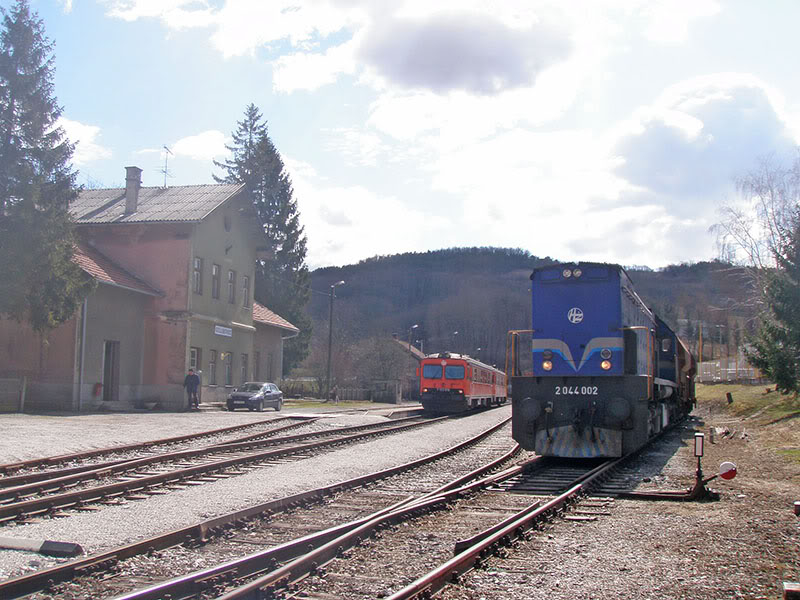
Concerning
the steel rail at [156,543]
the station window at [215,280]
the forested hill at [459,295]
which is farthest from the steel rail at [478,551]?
the forested hill at [459,295]

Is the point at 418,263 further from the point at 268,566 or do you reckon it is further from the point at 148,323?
the point at 268,566

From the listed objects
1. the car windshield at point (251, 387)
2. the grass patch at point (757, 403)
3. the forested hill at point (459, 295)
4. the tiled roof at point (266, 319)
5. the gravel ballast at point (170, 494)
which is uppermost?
the forested hill at point (459, 295)

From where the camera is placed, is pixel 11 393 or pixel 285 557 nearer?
pixel 285 557

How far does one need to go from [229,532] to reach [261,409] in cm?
2514

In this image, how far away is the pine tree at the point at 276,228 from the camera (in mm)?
56344

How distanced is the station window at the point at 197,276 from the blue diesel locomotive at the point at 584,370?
69.4 ft

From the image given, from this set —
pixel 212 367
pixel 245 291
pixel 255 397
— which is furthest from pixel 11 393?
pixel 245 291

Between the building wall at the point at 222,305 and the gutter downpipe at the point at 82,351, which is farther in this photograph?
the building wall at the point at 222,305

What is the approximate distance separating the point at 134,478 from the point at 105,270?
19.8 metres

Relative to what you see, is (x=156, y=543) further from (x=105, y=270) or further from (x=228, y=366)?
(x=228, y=366)

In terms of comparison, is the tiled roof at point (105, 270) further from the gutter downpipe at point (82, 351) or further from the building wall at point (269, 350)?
the building wall at point (269, 350)

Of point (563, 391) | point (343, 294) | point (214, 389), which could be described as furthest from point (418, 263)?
point (563, 391)

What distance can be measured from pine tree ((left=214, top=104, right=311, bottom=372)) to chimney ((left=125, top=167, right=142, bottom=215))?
71.7 ft

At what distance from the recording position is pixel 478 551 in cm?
656
